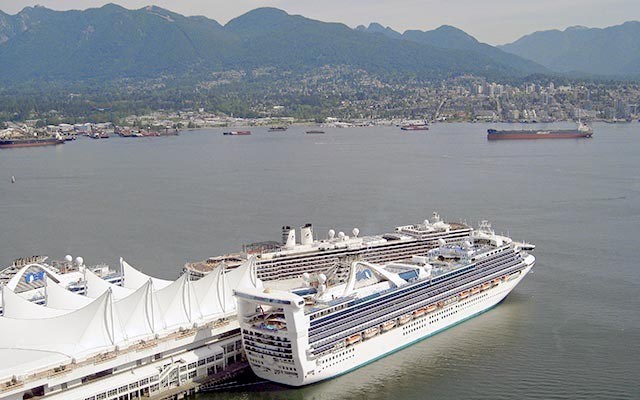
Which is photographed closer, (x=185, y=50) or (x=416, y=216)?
(x=416, y=216)

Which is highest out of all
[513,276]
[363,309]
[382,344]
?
[363,309]

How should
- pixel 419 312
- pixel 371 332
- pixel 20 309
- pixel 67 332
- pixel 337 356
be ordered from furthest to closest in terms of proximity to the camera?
pixel 419 312 → pixel 371 332 → pixel 20 309 → pixel 337 356 → pixel 67 332

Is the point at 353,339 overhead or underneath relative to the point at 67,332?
underneath

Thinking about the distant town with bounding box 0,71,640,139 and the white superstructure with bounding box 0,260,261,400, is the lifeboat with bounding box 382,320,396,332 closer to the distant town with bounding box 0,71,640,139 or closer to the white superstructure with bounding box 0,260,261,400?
the white superstructure with bounding box 0,260,261,400

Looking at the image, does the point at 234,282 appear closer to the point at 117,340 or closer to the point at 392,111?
the point at 117,340

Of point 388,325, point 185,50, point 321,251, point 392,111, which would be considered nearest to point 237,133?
point 392,111

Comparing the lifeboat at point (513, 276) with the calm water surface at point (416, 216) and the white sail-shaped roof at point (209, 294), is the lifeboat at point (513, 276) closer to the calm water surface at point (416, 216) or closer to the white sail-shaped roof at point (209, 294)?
the calm water surface at point (416, 216)

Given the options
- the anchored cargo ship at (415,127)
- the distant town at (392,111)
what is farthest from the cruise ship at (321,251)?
the anchored cargo ship at (415,127)
